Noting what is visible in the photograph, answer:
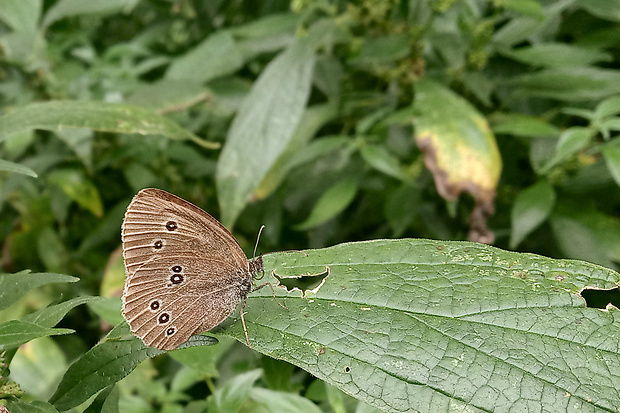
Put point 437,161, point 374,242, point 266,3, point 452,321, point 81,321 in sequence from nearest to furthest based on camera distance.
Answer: point 452,321
point 374,242
point 437,161
point 81,321
point 266,3

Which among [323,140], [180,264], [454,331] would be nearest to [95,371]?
[180,264]

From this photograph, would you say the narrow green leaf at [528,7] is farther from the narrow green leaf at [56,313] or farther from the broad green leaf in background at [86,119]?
the narrow green leaf at [56,313]

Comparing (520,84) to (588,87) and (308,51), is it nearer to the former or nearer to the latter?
(588,87)

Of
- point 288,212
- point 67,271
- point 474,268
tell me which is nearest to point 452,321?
Answer: point 474,268

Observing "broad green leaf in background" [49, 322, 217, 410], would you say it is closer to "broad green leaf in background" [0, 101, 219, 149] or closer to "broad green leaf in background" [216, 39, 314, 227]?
"broad green leaf in background" [0, 101, 219, 149]

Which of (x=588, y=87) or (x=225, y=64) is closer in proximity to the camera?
(x=588, y=87)

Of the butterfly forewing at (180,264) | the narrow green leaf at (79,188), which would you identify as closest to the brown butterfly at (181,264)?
the butterfly forewing at (180,264)

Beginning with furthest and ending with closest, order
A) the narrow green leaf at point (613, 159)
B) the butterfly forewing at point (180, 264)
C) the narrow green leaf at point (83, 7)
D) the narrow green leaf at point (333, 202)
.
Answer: the narrow green leaf at point (83, 7)
the narrow green leaf at point (333, 202)
the narrow green leaf at point (613, 159)
the butterfly forewing at point (180, 264)
